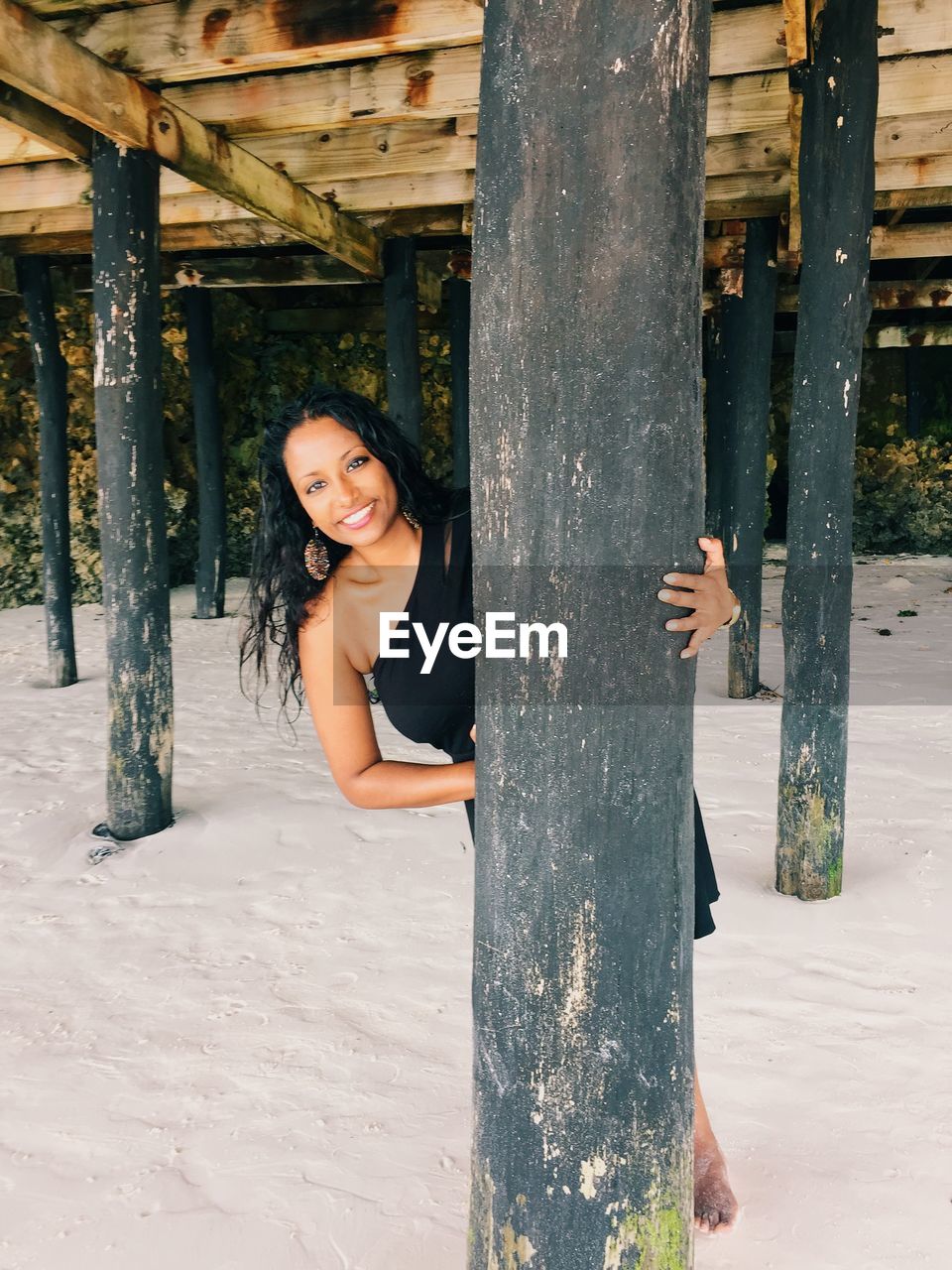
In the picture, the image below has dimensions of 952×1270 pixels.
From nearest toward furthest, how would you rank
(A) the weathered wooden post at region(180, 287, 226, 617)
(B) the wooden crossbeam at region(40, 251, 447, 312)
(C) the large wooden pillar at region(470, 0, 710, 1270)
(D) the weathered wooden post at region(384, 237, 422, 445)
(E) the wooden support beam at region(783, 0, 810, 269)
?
(C) the large wooden pillar at region(470, 0, 710, 1270) < (E) the wooden support beam at region(783, 0, 810, 269) < (D) the weathered wooden post at region(384, 237, 422, 445) < (B) the wooden crossbeam at region(40, 251, 447, 312) < (A) the weathered wooden post at region(180, 287, 226, 617)

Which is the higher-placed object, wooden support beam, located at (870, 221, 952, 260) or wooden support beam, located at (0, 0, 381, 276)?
wooden support beam, located at (870, 221, 952, 260)

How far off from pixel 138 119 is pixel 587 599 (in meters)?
4.16

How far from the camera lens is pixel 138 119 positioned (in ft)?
14.5

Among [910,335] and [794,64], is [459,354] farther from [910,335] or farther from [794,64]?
[910,335]

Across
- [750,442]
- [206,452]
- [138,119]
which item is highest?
[138,119]

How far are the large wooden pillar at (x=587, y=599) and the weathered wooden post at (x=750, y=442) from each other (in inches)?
217

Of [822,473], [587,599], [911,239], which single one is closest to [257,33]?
[822,473]

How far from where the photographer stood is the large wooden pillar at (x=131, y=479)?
14.5ft

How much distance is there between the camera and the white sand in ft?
7.01

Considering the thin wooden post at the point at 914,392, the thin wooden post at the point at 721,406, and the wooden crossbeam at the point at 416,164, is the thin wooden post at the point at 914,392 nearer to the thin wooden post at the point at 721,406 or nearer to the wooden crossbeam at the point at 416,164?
the thin wooden post at the point at 721,406

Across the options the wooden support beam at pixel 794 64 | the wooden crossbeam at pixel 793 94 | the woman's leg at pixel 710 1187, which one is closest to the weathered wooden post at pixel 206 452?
the wooden crossbeam at pixel 793 94

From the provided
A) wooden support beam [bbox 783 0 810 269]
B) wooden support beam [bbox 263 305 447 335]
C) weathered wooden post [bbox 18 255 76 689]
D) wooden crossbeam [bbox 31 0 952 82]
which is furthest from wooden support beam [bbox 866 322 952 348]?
weathered wooden post [bbox 18 255 76 689]

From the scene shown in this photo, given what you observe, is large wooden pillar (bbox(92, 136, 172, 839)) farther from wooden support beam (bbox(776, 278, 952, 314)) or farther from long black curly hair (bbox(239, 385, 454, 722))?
wooden support beam (bbox(776, 278, 952, 314))

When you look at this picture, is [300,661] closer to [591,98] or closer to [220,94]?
[591,98]
